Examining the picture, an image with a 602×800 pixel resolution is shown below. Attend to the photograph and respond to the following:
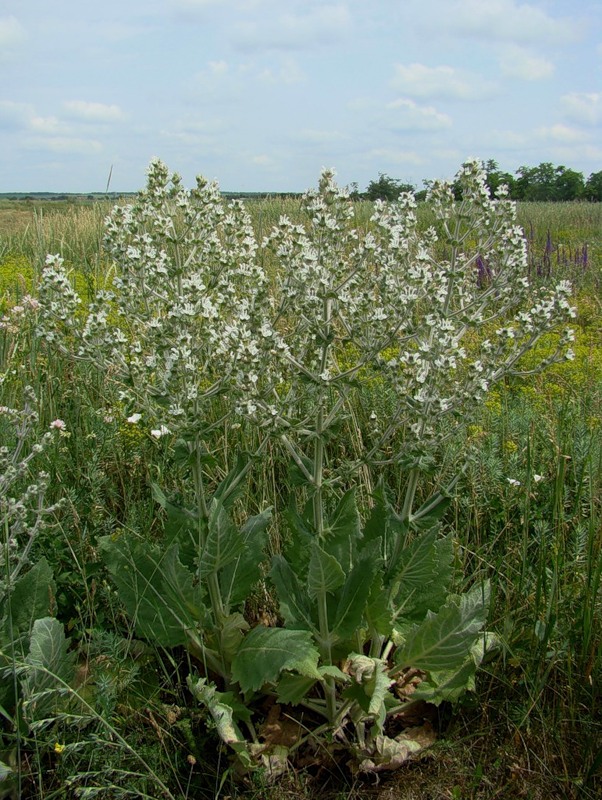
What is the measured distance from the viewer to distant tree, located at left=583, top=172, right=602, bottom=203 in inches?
1939

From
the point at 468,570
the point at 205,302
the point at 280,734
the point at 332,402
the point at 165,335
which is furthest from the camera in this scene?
the point at 332,402

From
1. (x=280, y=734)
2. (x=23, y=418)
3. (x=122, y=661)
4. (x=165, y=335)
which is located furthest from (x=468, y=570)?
(x=23, y=418)

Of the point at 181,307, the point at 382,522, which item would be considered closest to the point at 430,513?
the point at 382,522

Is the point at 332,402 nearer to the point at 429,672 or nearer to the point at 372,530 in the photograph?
the point at 372,530

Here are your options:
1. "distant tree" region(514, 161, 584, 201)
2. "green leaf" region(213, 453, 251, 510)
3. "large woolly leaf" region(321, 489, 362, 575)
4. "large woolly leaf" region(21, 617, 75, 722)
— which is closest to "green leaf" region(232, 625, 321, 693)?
"large woolly leaf" region(321, 489, 362, 575)

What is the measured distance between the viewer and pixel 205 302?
234 cm

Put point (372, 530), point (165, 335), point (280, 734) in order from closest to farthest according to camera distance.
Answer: point (165, 335), point (280, 734), point (372, 530)

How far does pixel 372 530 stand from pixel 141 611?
3.26 ft

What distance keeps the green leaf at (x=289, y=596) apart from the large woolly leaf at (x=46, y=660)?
0.83 m

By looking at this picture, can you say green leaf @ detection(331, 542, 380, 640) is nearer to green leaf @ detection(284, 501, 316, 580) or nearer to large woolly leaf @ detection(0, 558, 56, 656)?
green leaf @ detection(284, 501, 316, 580)

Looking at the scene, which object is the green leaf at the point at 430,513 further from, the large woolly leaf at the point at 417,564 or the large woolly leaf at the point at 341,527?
the large woolly leaf at the point at 341,527

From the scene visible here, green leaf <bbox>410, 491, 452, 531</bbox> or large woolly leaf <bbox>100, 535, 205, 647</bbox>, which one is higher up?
green leaf <bbox>410, 491, 452, 531</bbox>

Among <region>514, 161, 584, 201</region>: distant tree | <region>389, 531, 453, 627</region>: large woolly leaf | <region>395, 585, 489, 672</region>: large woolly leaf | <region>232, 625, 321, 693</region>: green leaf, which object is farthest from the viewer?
<region>514, 161, 584, 201</region>: distant tree

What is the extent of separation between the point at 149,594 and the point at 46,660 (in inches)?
17.2
